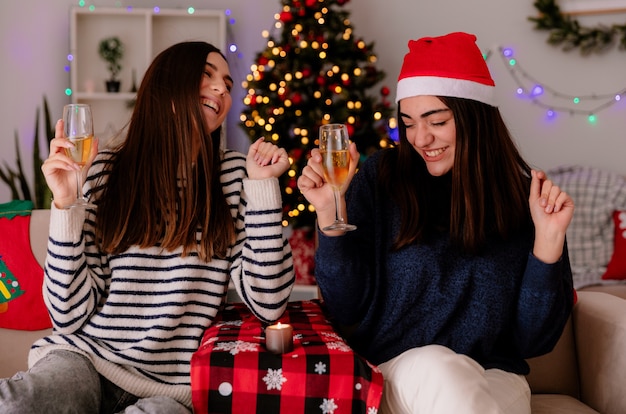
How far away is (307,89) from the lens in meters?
3.69

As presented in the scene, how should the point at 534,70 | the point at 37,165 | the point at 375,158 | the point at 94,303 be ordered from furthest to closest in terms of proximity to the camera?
1. the point at 534,70
2. the point at 37,165
3. the point at 375,158
4. the point at 94,303

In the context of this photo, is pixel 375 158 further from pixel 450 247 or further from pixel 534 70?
pixel 534 70

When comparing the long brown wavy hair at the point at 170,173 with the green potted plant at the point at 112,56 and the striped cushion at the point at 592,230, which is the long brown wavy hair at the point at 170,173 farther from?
the green potted plant at the point at 112,56

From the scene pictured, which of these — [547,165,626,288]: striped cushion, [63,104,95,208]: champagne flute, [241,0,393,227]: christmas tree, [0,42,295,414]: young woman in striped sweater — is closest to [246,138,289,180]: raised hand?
[0,42,295,414]: young woman in striped sweater

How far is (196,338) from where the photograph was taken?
169 cm

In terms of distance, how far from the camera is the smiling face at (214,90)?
1.79 m

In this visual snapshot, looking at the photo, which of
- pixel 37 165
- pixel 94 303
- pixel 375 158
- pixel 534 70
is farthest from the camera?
pixel 534 70

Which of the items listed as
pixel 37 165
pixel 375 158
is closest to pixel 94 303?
pixel 375 158

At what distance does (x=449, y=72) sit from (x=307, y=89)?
1982 millimetres

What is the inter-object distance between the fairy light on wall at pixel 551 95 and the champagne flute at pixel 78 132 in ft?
10.6

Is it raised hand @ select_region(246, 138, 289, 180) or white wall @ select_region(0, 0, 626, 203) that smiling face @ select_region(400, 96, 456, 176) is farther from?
white wall @ select_region(0, 0, 626, 203)

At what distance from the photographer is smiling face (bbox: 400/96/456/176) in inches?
67.6

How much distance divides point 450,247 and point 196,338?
65 cm

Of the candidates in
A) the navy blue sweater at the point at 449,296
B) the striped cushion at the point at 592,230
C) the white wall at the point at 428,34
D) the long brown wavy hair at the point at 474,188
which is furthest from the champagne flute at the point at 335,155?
the white wall at the point at 428,34
